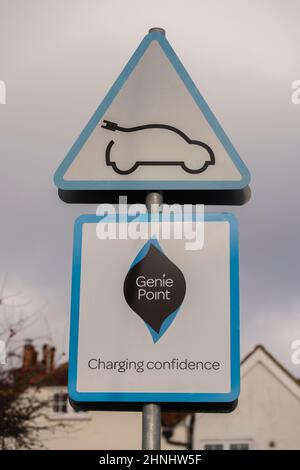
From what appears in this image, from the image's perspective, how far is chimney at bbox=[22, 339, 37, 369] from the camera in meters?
11.1

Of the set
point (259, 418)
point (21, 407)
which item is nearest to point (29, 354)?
point (21, 407)

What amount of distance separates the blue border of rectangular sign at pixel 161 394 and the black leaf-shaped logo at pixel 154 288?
0.12 m

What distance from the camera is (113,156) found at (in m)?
2.60

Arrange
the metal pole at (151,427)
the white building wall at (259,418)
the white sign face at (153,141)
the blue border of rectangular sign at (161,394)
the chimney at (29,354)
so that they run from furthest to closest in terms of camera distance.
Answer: the white building wall at (259,418), the chimney at (29,354), the white sign face at (153,141), the blue border of rectangular sign at (161,394), the metal pole at (151,427)

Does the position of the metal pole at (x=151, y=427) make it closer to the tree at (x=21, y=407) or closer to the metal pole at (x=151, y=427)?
the metal pole at (x=151, y=427)

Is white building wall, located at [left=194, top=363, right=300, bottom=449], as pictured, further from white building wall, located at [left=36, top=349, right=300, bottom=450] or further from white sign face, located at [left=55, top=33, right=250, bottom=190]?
white sign face, located at [left=55, top=33, right=250, bottom=190]

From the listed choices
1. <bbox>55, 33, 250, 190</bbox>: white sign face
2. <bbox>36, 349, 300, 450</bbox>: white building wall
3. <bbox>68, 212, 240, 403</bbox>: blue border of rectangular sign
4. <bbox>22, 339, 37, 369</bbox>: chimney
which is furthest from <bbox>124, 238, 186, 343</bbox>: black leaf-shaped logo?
<bbox>36, 349, 300, 450</bbox>: white building wall

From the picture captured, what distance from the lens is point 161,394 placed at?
2158mm

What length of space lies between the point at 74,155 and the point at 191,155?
0.42 m

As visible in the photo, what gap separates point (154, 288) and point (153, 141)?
0.56 meters

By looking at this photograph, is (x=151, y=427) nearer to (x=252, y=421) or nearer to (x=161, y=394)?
(x=161, y=394)

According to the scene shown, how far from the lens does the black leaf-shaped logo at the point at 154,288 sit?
224cm

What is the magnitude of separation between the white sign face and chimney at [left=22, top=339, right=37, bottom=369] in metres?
8.19

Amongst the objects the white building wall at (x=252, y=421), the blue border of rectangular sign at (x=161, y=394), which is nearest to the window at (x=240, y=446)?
the white building wall at (x=252, y=421)
